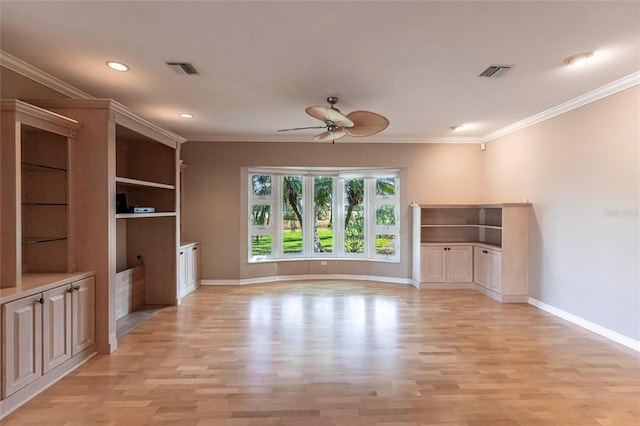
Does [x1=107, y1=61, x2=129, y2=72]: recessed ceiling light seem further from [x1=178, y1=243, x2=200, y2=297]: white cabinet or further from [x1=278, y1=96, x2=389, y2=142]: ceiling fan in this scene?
[x1=178, y1=243, x2=200, y2=297]: white cabinet

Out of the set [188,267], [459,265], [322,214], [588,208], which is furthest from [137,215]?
[588,208]

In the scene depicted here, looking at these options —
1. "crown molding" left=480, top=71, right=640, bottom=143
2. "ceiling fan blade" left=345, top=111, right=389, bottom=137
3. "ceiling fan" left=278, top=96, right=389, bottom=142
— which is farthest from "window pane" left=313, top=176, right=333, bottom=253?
"crown molding" left=480, top=71, right=640, bottom=143

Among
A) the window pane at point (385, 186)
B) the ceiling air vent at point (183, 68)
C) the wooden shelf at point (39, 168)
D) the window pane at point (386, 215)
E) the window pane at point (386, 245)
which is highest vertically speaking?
the ceiling air vent at point (183, 68)

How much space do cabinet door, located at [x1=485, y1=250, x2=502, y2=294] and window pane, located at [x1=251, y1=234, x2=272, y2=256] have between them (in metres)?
3.97

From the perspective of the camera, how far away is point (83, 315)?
10.4 ft

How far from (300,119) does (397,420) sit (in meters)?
4.08

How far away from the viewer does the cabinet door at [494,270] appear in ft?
17.4

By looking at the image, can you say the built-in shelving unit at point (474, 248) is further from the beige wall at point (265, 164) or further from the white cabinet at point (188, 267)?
the white cabinet at point (188, 267)

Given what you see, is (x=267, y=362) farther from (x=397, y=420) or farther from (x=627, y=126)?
(x=627, y=126)

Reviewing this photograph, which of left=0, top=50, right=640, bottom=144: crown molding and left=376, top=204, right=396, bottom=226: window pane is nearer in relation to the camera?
left=0, top=50, right=640, bottom=144: crown molding

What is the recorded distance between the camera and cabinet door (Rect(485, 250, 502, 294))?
530cm

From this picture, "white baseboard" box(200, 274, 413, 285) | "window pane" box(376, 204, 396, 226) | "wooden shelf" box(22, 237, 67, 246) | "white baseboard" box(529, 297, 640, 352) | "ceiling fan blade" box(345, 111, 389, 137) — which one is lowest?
"white baseboard" box(529, 297, 640, 352)

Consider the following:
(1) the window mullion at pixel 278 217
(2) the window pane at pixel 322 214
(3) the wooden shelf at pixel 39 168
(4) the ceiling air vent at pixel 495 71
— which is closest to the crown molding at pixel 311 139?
Answer: (1) the window mullion at pixel 278 217

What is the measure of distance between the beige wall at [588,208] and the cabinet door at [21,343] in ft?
17.9
